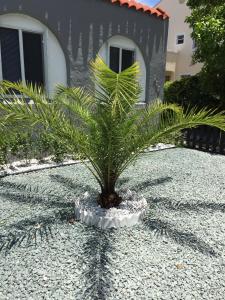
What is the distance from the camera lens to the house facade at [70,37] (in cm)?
703

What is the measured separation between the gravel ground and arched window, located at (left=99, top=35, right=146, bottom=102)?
5073 millimetres

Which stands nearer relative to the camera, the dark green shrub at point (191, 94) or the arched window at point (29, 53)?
the arched window at point (29, 53)

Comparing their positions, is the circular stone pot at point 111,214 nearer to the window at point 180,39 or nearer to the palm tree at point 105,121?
the palm tree at point 105,121

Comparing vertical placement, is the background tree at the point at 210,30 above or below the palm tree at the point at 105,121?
above

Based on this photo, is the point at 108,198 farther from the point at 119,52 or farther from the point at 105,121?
the point at 119,52

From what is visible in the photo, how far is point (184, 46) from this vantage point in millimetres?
22203

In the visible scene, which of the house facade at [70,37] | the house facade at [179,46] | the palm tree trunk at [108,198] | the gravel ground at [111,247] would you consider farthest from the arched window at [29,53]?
the house facade at [179,46]

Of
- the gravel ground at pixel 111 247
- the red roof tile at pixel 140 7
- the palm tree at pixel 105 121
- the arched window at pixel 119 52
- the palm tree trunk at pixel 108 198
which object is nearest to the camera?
the gravel ground at pixel 111 247

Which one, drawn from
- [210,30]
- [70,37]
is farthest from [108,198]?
[210,30]

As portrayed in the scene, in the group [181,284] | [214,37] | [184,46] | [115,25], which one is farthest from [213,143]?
[184,46]

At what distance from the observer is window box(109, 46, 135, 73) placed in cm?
917

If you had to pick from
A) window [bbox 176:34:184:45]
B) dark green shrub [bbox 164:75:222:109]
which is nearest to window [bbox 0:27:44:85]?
dark green shrub [bbox 164:75:222:109]

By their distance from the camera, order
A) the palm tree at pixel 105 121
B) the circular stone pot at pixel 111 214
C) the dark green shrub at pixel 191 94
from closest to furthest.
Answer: the palm tree at pixel 105 121, the circular stone pot at pixel 111 214, the dark green shrub at pixel 191 94

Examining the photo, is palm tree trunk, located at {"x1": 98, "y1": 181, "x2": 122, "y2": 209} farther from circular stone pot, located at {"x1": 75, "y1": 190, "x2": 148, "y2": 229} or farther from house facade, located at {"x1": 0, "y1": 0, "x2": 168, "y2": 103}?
house facade, located at {"x1": 0, "y1": 0, "x2": 168, "y2": 103}
